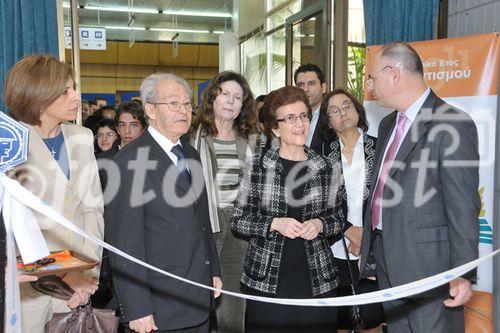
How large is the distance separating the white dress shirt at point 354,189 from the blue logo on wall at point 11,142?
182cm

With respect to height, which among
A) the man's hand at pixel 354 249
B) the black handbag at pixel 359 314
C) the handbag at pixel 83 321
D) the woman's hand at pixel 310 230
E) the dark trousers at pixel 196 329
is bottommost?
the black handbag at pixel 359 314

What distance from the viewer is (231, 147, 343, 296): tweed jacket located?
2.19m

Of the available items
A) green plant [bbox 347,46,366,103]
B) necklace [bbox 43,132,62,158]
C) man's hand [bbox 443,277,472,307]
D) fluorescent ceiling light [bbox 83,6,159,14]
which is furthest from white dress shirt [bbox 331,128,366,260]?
fluorescent ceiling light [bbox 83,6,159,14]

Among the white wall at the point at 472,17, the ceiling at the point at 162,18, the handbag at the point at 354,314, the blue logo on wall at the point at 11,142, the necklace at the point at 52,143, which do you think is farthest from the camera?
the ceiling at the point at 162,18

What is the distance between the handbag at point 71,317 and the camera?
1904 millimetres

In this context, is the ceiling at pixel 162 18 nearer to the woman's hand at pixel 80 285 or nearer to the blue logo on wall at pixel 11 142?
the woman's hand at pixel 80 285

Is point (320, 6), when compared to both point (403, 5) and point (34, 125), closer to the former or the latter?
point (403, 5)

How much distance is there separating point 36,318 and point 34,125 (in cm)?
76

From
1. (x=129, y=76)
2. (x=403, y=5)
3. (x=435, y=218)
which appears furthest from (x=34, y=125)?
(x=129, y=76)

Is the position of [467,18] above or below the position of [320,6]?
below

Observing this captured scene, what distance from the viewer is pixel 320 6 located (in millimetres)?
4863

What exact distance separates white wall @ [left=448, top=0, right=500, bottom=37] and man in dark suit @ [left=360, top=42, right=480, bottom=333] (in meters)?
1.92

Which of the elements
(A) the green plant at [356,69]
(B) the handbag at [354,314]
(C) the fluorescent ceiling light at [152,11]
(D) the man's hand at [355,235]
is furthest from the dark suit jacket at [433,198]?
(C) the fluorescent ceiling light at [152,11]

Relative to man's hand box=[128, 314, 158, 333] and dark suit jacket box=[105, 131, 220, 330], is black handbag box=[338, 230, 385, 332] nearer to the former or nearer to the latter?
dark suit jacket box=[105, 131, 220, 330]
